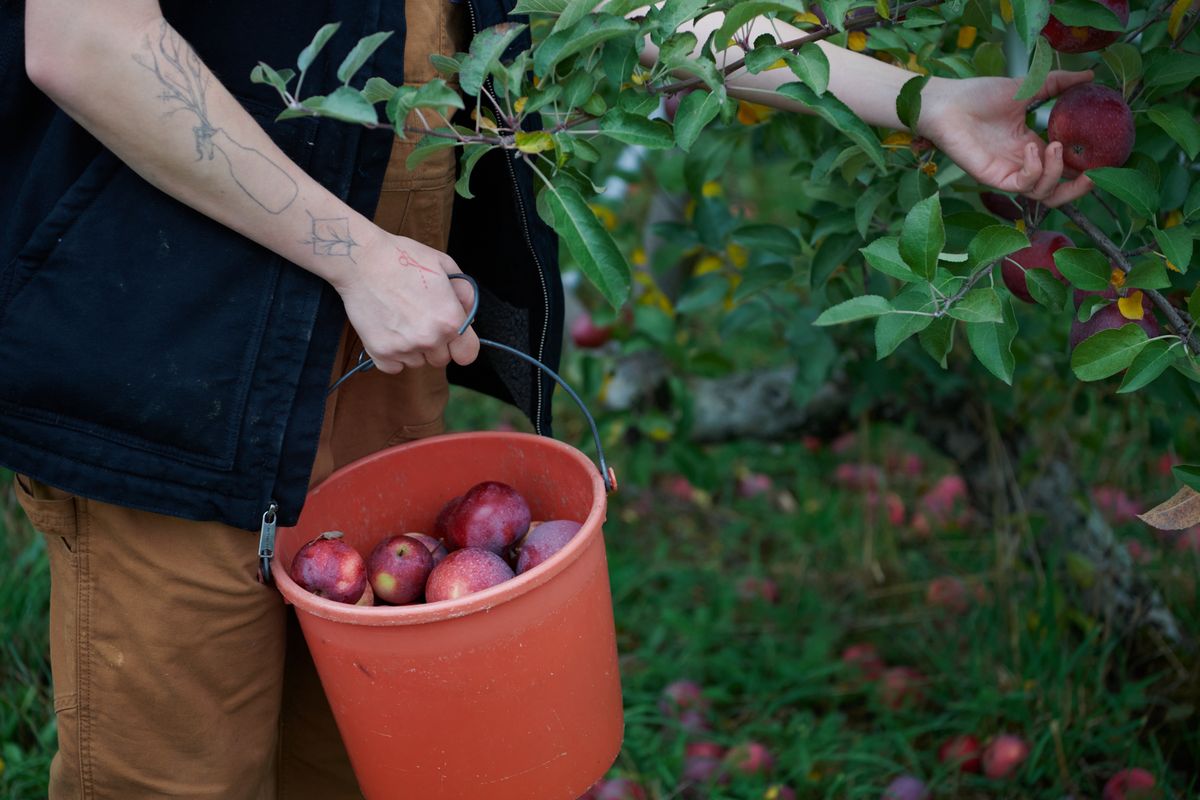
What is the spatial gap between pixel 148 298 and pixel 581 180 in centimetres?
46

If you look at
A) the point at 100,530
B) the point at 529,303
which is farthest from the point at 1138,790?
the point at 100,530

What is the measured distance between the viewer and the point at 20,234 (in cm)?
110

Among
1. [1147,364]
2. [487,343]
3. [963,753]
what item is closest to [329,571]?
[487,343]

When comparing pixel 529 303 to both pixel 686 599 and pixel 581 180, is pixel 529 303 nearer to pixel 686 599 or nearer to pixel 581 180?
pixel 581 180

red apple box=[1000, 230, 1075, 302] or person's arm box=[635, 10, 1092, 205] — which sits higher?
person's arm box=[635, 10, 1092, 205]

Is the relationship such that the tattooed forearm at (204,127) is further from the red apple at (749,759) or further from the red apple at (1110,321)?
the red apple at (749,759)

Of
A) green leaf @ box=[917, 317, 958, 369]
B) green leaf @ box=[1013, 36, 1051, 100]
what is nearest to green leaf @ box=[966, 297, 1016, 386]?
green leaf @ box=[917, 317, 958, 369]

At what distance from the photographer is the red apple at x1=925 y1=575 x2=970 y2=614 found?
2.30 m

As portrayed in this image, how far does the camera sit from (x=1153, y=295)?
3.90ft

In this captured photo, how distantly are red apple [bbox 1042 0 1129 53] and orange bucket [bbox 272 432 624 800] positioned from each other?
708 mm

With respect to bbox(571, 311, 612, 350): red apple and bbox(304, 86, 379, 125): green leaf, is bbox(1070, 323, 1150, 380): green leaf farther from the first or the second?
bbox(571, 311, 612, 350): red apple

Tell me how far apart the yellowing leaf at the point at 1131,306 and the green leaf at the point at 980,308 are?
19cm

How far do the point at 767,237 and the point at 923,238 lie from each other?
2.24 ft

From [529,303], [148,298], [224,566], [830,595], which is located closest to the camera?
[148,298]
